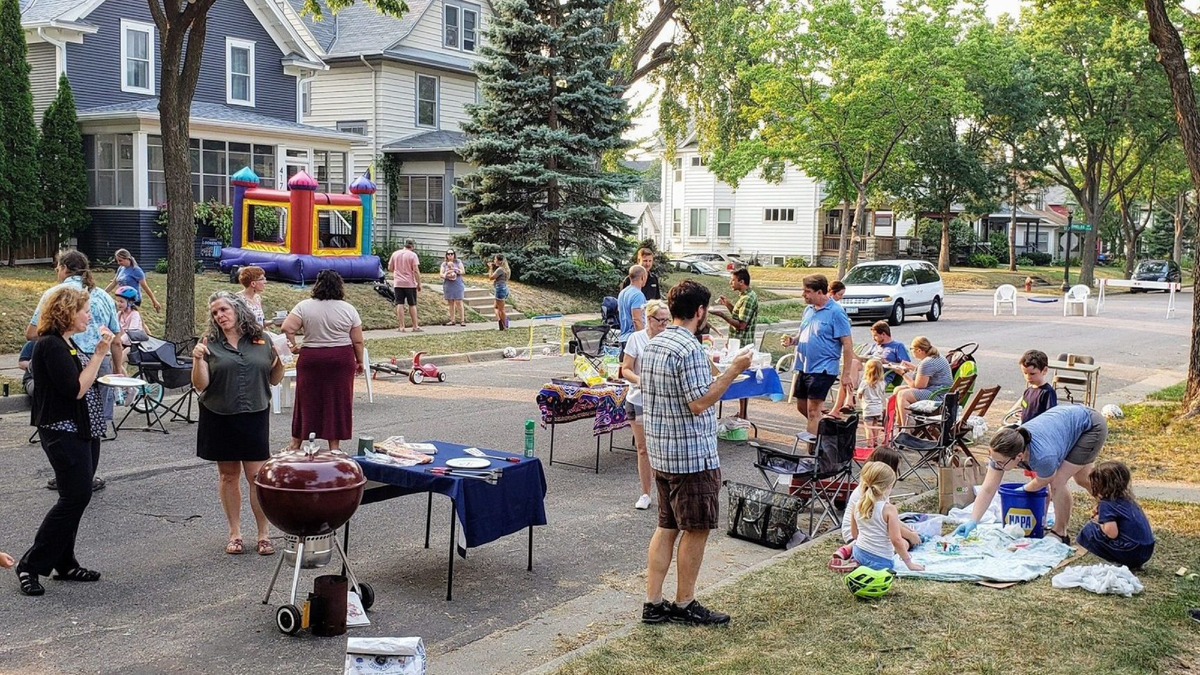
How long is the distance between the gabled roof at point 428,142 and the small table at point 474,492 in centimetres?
2975

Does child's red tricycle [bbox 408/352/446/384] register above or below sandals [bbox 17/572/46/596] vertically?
above

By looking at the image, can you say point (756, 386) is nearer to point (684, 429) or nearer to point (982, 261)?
point (684, 429)

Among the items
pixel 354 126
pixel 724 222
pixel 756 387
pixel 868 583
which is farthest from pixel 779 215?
pixel 868 583

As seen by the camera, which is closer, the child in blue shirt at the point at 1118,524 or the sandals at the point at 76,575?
the sandals at the point at 76,575

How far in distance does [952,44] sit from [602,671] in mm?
35480

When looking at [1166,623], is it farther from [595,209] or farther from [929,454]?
[595,209]

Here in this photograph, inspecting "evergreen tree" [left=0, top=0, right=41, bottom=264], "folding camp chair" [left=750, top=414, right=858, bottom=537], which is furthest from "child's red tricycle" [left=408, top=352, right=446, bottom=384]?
"evergreen tree" [left=0, top=0, right=41, bottom=264]

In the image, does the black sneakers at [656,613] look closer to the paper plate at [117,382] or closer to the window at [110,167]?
the paper plate at [117,382]

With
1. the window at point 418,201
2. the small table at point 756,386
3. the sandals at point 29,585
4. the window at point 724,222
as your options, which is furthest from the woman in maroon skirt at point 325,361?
the window at point 724,222

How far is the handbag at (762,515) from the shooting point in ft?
27.3

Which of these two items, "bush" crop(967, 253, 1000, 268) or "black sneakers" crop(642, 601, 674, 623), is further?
"bush" crop(967, 253, 1000, 268)

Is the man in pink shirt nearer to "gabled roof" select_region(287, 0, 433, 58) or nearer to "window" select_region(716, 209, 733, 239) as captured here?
"gabled roof" select_region(287, 0, 433, 58)

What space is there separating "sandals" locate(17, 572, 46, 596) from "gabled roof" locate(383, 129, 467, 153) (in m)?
30.2

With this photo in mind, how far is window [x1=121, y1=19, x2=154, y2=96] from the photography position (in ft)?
98.6
